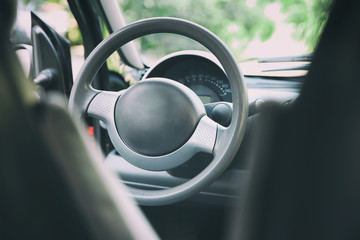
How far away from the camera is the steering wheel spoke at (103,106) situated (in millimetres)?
1428

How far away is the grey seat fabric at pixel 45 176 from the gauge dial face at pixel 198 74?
3.76 feet

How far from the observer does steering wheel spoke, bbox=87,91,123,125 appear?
4.68ft

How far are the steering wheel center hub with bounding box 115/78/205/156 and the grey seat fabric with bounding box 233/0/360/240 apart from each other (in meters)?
0.77

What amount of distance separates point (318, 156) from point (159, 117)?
2.81 feet

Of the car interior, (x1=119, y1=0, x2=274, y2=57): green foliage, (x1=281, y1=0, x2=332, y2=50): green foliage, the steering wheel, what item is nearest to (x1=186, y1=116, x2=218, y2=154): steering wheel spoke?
the steering wheel

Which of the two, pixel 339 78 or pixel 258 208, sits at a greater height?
pixel 339 78

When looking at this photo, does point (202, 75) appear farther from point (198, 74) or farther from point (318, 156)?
point (318, 156)

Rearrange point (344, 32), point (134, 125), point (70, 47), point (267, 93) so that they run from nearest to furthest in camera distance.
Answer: point (344, 32), point (134, 125), point (267, 93), point (70, 47)

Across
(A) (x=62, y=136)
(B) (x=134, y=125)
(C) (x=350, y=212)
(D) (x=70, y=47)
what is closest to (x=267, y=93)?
(B) (x=134, y=125)

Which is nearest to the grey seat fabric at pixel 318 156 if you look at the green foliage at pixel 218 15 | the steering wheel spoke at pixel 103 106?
the steering wheel spoke at pixel 103 106

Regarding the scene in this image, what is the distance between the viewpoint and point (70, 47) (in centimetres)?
187

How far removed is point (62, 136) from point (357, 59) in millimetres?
415

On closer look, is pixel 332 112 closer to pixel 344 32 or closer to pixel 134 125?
pixel 344 32

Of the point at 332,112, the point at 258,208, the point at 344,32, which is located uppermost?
the point at 344,32
